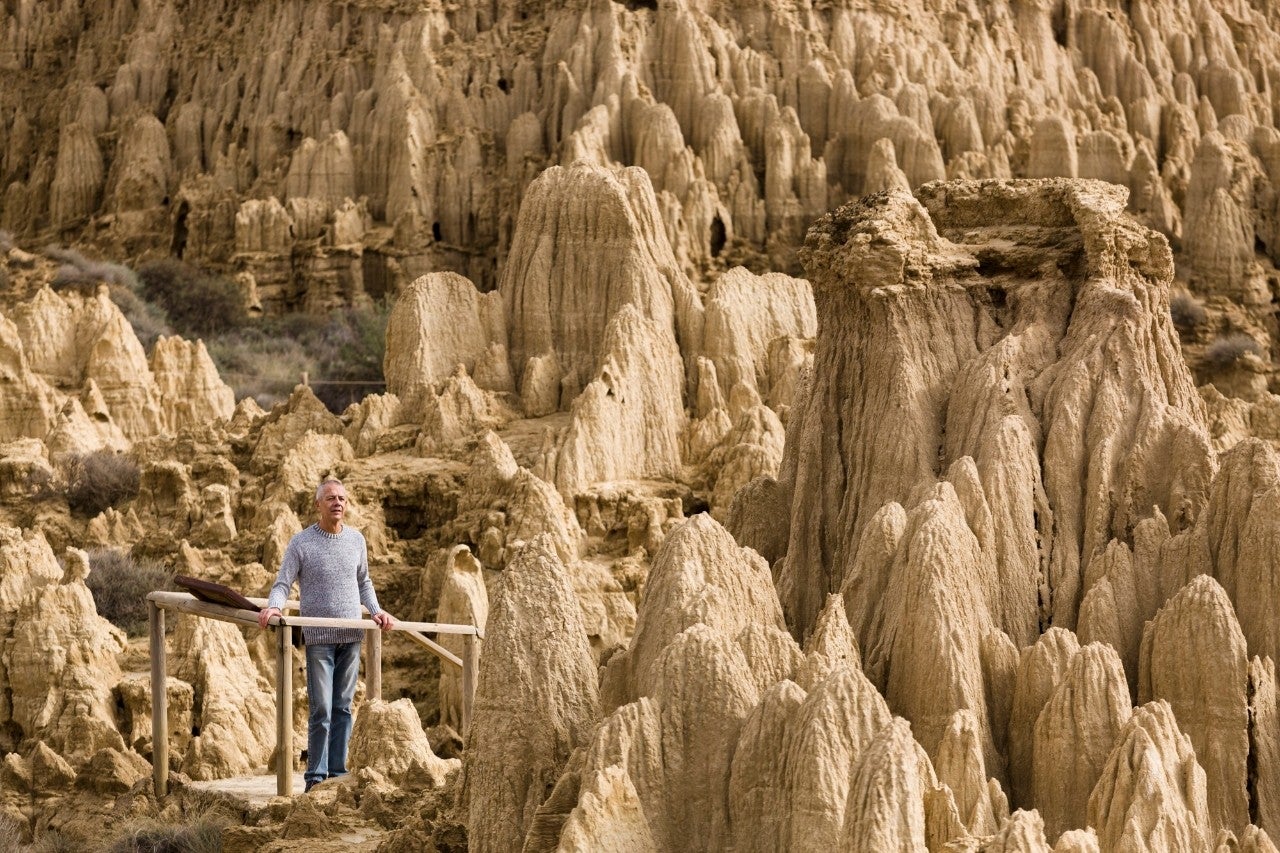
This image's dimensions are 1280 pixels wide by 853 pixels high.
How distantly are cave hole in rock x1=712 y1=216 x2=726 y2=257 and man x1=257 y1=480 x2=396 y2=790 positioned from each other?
25.0 m

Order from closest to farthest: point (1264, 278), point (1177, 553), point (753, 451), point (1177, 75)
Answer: point (1177, 553) → point (753, 451) → point (1264, 278) → point (1177, 75)

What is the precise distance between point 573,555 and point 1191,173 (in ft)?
69.8

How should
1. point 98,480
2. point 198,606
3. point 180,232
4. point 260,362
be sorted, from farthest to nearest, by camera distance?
1. point 180,232
2. point 260,362
3. point 98,480
4. point 198,606

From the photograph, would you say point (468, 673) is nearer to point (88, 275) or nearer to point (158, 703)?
point (158, 703)

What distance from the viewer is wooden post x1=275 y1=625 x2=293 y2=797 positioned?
47.3ft

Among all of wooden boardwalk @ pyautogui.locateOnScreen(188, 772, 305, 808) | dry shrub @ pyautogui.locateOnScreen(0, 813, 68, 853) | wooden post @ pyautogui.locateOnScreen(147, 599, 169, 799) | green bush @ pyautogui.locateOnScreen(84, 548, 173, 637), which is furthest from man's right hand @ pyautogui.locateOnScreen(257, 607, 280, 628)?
green bush @ pyautogui.locateOnScreen(84, 548, 173, 637)

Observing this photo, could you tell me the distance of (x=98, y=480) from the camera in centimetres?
3152

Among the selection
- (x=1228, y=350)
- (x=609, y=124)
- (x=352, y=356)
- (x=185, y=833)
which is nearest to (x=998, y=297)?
(x=185, y=833)

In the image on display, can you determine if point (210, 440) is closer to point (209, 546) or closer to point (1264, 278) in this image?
point (209, 546)

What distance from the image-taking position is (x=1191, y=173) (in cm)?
4353

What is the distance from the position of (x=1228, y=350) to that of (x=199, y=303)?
17987mm

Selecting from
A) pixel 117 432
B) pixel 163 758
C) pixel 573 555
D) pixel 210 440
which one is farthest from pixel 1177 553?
pixel 117 432

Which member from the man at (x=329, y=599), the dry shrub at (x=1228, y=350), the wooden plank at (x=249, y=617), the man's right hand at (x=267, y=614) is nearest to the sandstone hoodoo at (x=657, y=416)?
the dry shrub at (x=1228, y=350)

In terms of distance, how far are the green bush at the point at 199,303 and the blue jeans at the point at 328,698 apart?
30.7 m
